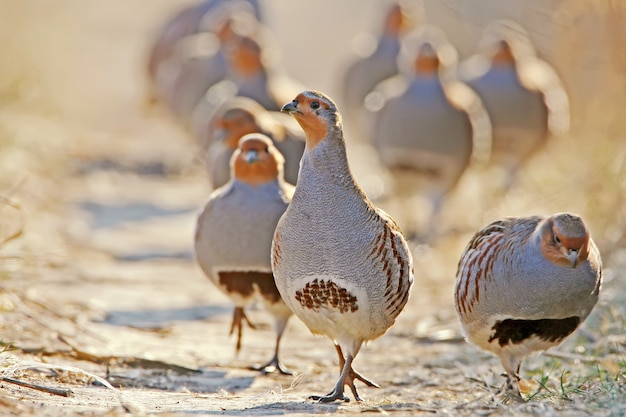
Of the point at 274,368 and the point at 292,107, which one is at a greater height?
the point at 292,107

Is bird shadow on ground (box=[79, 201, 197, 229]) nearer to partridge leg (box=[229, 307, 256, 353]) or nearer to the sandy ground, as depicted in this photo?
the sandy ground

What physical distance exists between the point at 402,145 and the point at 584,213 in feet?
6.23

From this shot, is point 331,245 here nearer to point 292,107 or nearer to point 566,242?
point 292,107

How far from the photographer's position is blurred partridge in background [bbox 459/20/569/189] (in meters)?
10.6

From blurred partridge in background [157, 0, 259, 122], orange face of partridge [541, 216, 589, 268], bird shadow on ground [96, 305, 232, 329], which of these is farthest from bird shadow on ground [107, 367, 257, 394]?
blurred partridge in background [157, 0, 259, 122]

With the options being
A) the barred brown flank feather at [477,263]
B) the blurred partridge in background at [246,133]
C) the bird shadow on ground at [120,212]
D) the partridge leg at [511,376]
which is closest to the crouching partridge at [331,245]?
the barred brown flank feather at [477,263]

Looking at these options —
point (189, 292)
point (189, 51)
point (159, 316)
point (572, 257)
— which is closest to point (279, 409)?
point (572, 257)

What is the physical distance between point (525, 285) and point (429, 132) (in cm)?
476

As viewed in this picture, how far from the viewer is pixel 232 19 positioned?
11773 mm

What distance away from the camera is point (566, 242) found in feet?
15.1

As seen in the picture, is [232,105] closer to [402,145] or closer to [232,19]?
[402,145]

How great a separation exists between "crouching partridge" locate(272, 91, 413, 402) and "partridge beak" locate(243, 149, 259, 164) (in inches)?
37.0

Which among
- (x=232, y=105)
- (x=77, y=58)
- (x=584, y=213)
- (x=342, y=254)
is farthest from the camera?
(x=77, y=58)

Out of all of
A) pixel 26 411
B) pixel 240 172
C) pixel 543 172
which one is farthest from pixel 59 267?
pixel 543 172
